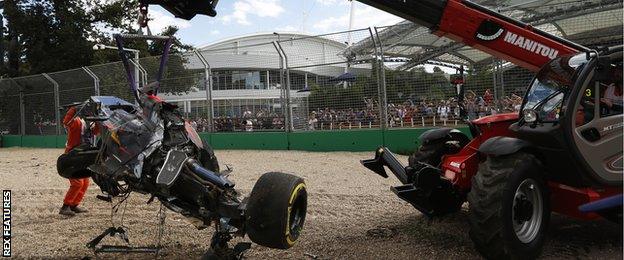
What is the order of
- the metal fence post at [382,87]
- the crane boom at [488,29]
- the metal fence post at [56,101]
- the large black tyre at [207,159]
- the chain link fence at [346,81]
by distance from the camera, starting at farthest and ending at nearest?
the metal fence post at [56,101] → the metal fence post at [382,87] → the chain link fence at [346,81] → the crane boom at [488,29] → the large black tyre at [207,159]

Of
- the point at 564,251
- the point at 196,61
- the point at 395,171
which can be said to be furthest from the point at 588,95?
the point at 196,61

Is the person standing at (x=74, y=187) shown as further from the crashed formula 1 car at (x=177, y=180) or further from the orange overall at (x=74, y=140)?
the crashed formula 1 car at (x=177, y=180)

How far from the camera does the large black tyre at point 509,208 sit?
4203 mm

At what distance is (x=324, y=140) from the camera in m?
14.4

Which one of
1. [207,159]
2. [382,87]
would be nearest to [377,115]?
[382,87]

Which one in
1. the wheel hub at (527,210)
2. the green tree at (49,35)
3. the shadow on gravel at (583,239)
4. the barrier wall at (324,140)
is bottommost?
the shadow on gravel at (583,239)

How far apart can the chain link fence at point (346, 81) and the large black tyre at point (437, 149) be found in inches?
122

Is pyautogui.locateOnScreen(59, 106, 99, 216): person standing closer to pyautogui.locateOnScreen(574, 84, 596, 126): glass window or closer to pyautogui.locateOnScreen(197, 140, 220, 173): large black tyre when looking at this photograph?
pyautogui.locateOnScreen(197, 140, 220, 173): large black tyre

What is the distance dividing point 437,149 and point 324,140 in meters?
8.25

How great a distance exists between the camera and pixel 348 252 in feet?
16.4

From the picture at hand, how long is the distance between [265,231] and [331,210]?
327cm

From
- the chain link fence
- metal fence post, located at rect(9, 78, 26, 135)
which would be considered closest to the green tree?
metal fence post, located at rect(9, 78, 26, 135)

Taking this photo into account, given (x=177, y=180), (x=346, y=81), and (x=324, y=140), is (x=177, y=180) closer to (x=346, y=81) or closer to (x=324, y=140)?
(x=346, y=81)

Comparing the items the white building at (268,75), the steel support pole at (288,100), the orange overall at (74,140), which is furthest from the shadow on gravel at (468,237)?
the steel support pole at (288,100)
